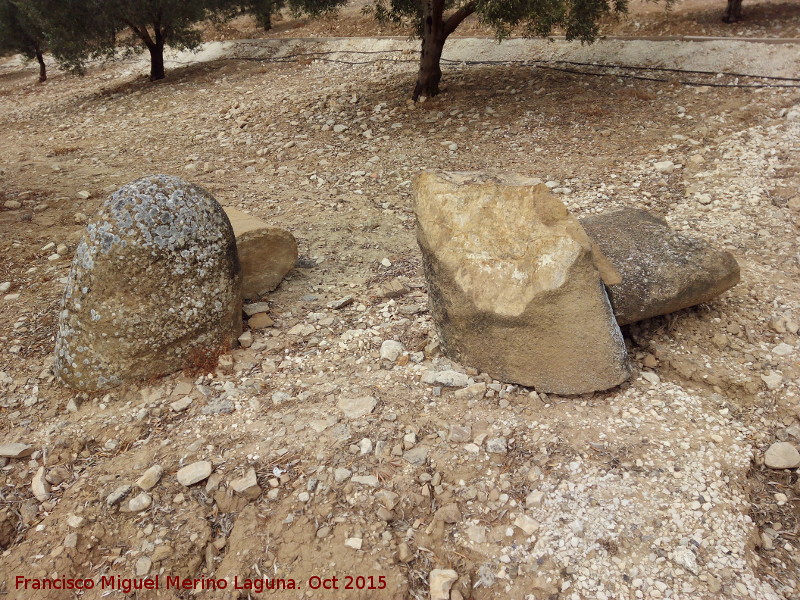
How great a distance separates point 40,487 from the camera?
3670 mm

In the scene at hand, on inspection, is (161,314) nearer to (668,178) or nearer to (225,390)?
(225,390)

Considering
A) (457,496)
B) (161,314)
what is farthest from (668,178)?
(161,314)

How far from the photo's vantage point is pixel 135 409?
14.0 feet

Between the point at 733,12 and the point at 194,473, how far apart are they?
13.2 metres

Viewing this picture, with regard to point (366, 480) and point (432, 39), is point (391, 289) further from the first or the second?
point (432, 39)

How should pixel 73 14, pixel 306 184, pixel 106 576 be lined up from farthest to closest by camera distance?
pixel 73 14 → pixel 306 184 → pixel 106 576

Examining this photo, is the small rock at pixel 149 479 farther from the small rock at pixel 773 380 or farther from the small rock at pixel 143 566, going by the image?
the small rock at pixel 773 380

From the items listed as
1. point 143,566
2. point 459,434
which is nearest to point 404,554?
point 459,434

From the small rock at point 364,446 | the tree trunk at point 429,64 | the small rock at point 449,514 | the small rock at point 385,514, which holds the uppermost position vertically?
the tree trunk at point 429,64

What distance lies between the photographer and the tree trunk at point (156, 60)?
15070 mm

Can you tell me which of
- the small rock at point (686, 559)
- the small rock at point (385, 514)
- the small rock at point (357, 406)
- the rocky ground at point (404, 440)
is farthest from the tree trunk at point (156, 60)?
the small rock at point (686, 559)

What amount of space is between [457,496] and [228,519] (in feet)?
4.30

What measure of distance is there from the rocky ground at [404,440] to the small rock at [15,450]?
0.04 metres

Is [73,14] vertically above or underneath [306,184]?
above
